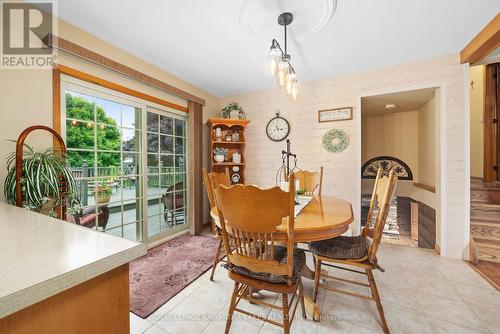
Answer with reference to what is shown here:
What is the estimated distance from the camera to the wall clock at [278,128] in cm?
348

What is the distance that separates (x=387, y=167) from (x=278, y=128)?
8.26 ft

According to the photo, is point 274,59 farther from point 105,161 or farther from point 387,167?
point 387,167

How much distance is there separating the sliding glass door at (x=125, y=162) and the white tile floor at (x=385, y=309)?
126cm

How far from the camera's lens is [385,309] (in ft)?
5.30

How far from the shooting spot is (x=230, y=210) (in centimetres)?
115

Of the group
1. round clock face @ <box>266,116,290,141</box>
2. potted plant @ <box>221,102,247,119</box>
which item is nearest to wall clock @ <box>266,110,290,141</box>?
round clock face @ <box>266,116,290,141</box>

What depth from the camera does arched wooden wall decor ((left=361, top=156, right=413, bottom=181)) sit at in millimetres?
4035

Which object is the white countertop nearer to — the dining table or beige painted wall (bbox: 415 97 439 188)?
the dining table

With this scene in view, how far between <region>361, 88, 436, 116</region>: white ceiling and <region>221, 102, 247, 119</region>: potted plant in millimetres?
1961

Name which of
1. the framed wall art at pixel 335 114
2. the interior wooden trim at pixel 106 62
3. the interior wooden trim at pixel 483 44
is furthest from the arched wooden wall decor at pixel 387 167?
the interior wooden trim at pixel 106 62

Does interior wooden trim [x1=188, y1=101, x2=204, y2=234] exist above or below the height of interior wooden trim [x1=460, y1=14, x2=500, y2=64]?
below

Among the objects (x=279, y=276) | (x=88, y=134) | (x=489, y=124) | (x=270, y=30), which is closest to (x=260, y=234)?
(x=279, y=276)

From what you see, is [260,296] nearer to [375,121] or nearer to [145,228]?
[145,228]

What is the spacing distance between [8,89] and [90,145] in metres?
0.75
